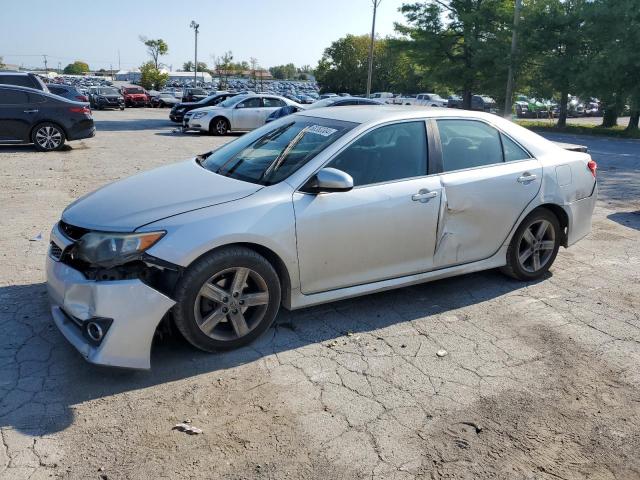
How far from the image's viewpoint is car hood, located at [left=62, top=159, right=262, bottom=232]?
3.64 m

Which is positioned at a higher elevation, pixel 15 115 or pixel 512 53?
pixel 512 53

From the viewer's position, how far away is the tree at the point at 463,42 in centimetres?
3394

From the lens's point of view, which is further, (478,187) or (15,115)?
(15,115)

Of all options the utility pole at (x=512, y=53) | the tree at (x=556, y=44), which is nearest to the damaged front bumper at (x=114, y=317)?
the tree at (x=556, y=44)

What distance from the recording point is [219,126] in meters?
20.6

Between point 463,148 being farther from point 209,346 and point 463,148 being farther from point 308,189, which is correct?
point 209,346

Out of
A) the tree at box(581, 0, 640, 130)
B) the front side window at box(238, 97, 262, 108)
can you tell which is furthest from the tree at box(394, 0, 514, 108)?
the front side window at box(238, 97, 262, 108)

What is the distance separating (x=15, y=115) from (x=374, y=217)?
11.9 meters

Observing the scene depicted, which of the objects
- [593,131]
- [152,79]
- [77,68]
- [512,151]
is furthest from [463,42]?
[77,68]

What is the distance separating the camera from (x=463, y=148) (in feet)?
16.0

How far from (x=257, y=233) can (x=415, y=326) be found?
1.49m

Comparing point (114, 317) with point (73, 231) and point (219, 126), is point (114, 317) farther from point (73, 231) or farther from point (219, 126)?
point (219, 126)

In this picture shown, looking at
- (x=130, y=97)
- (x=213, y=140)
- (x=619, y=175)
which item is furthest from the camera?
(x=130, y=97)

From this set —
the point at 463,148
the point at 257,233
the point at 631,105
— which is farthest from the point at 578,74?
the point at 257,233
